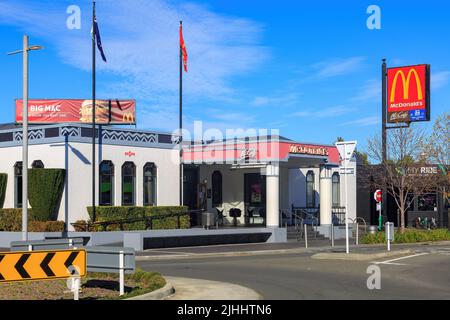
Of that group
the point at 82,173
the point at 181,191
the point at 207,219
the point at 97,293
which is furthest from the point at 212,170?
the point at 97,293

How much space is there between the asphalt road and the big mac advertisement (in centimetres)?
2877

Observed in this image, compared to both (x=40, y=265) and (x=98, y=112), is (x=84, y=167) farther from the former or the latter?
(x=98, y=112)

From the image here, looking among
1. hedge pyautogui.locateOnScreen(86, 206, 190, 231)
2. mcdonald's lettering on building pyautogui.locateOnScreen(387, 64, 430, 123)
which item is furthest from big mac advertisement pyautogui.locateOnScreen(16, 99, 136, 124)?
mcdonald's lettering on building pyautogui.locateOnScreen(387, 64, 430, 123)

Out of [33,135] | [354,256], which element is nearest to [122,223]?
[33,135]

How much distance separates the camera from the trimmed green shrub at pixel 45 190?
95.7 ft

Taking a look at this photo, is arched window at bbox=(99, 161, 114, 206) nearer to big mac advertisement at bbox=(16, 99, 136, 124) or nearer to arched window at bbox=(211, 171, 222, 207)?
arched window at bbox=(211, 171, 222, 207)

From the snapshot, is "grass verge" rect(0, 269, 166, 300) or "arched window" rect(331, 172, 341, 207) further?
"arched window" rect(331, 172, 341, 207)

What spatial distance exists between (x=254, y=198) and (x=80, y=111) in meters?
18.2

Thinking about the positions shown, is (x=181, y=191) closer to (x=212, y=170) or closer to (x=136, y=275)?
(x=212, y=170)

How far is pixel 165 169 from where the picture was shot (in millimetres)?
34281

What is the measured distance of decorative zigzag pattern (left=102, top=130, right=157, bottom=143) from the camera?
31.8 m

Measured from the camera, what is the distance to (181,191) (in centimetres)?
3469

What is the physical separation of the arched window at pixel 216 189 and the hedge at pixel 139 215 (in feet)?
17.7

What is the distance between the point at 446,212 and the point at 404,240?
19.7 m
